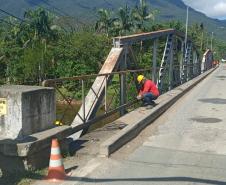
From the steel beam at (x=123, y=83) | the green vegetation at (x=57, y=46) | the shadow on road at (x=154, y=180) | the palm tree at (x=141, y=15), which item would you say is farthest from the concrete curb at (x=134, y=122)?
the palm tree at (x=141, y=15)

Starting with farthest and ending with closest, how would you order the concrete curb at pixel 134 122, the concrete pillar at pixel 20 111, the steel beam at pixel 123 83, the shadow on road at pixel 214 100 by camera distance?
the shadow on road at pixel 214 100, the steel beam at pixel 123 83, the concrete curb at pixel 134 122, the concrete pillar at pixel 20 111

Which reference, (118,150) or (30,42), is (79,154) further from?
(30,42)

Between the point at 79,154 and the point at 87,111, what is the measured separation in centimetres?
242

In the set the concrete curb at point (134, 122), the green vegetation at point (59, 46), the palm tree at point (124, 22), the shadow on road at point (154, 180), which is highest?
the palm tree at point (124, 22)

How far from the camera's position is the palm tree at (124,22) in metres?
70.9

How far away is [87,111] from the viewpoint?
1073 centimetres

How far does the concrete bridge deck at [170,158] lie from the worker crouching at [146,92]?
110cm

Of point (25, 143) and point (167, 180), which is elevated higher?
point (25, 143)

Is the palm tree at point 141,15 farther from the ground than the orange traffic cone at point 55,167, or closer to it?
farther from the ground

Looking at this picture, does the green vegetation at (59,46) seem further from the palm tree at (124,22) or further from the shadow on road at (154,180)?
the shadow on road at (154,180)

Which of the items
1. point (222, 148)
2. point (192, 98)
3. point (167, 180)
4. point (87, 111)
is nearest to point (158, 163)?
point (167, 180)

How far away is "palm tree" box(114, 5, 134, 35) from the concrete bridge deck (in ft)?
192

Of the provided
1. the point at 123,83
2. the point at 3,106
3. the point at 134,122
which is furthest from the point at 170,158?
the point at 123,83

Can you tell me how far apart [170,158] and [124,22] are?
6385 cm
